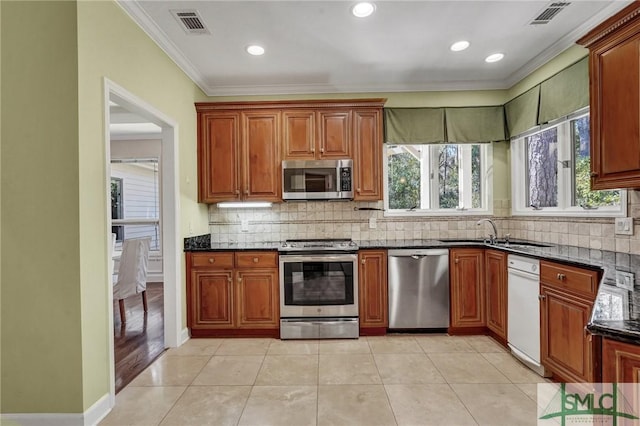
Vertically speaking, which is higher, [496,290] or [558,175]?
[558,175]

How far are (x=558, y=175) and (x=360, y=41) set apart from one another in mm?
2288

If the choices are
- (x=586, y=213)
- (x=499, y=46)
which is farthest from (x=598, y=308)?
(x=499, y=46)

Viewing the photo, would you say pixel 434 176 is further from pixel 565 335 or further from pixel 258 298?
pixel 258 298

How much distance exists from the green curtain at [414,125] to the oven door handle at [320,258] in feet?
4.97

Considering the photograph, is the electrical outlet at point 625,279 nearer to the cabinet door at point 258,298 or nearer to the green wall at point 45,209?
the cabinet door at point 258,298

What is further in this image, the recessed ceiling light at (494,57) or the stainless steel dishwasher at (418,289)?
the stainless steel dishwasher at (418,289)

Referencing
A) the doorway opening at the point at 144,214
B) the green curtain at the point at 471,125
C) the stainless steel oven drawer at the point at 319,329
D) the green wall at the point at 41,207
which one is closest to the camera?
the green wall at the point at 41,207

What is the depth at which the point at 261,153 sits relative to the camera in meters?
3.60

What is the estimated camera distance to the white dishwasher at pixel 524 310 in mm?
2438

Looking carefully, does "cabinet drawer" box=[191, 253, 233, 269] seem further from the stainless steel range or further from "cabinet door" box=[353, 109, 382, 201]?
"cabinet door" box=[353, 109, 382, 201]

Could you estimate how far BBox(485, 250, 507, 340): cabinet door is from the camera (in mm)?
2898

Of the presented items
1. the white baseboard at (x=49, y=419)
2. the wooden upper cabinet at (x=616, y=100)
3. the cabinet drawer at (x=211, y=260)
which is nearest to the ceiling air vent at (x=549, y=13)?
the wooden upper cabinet at (x=616, y=100)

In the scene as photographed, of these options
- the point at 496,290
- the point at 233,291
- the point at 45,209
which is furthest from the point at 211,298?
the point at 496,290

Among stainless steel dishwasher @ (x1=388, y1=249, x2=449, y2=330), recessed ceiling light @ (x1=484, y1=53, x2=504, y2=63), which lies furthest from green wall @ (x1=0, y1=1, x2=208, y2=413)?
recessed ceiling light @ (x1=484, y1=53, x2=504, y2=63)
